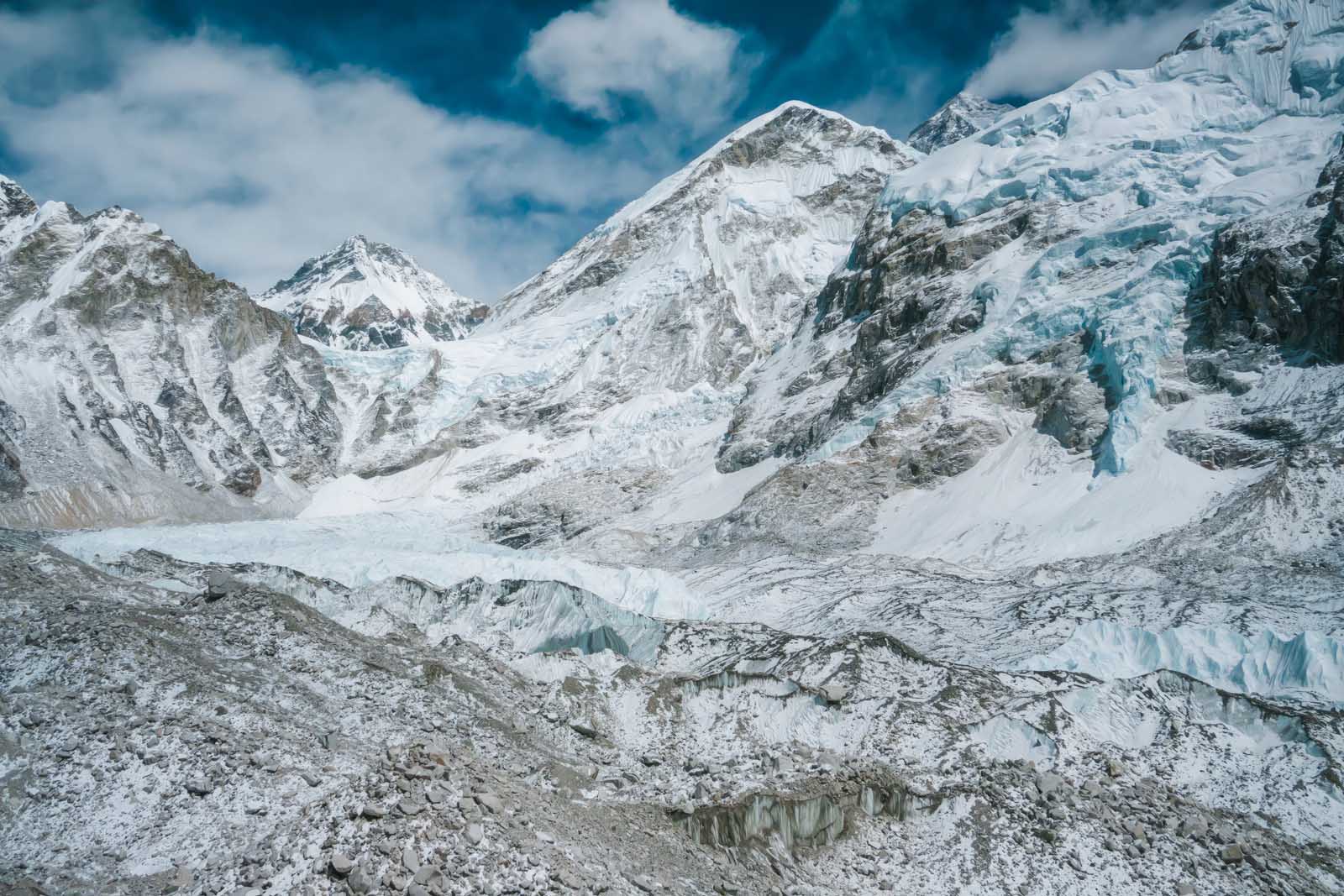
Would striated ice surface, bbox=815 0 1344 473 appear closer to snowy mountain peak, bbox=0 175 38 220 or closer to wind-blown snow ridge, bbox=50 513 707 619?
wind-blown snow ridge, bbox=50 513 707 619

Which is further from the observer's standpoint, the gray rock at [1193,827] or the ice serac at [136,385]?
the ice serac at [136,385]

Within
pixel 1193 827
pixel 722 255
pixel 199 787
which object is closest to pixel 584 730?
pixel 199 787

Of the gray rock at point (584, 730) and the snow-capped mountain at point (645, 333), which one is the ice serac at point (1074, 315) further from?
the gray rock at point (584, 730)

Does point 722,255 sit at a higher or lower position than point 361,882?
higher

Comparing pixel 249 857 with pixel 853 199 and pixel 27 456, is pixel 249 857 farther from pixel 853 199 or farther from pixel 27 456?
pixel 853 199

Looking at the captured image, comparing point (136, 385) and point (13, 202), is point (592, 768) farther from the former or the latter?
point (13, 202)

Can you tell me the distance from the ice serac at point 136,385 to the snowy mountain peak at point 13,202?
0.82 feet

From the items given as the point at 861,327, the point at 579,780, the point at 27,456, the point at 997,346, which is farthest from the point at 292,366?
the point at 579,780

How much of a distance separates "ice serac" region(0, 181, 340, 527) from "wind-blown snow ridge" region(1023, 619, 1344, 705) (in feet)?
287

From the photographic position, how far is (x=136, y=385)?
110188 mm

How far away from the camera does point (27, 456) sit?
8831cm

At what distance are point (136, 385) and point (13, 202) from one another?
3968 centimetres

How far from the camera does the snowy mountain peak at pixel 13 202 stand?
12375 centimetres

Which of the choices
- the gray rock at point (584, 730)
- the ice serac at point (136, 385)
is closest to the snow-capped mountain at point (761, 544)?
the gray rock at point (584, 730)
